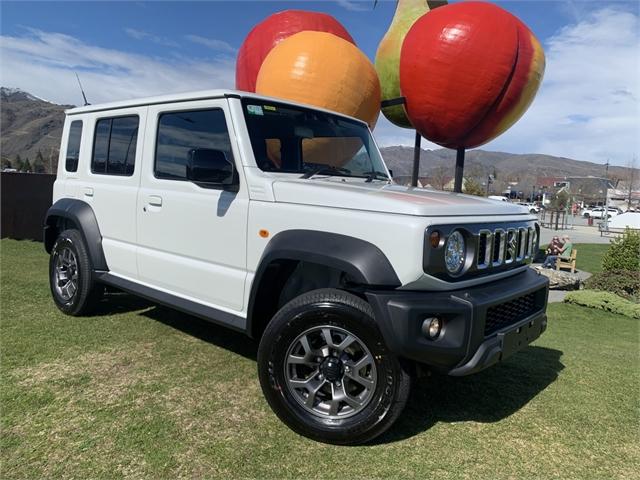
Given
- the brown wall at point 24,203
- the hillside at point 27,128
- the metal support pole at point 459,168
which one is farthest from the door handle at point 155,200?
the hillside at point 27,128

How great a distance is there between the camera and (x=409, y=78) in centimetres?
845

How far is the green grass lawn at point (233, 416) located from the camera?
2664 millimetres

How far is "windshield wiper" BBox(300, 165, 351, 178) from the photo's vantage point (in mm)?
3657

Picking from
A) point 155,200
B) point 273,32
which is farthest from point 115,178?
point 273,32

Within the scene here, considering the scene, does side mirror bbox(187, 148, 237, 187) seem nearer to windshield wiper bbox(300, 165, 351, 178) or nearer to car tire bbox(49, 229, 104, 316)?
windshield wiper bbox(300, 165, 351, 178)

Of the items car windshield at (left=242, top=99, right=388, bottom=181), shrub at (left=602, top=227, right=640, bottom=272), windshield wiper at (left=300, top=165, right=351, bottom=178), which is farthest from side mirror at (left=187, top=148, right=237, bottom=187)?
shrub at (left=602, top=227, right=640, bottom=272)

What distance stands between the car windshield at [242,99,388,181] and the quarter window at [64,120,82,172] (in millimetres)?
2482

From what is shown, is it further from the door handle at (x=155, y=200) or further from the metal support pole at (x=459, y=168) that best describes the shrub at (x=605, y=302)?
the door handle at (x=155, y=200)

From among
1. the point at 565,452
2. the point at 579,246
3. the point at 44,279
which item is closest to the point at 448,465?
the point at 565,452

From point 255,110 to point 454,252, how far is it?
176cm

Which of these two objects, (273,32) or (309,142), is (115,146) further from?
(273,32)

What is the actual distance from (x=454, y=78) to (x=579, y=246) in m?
15.2

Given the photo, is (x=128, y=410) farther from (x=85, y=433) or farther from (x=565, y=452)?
(x=565, y=452)

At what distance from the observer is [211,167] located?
3320mm
